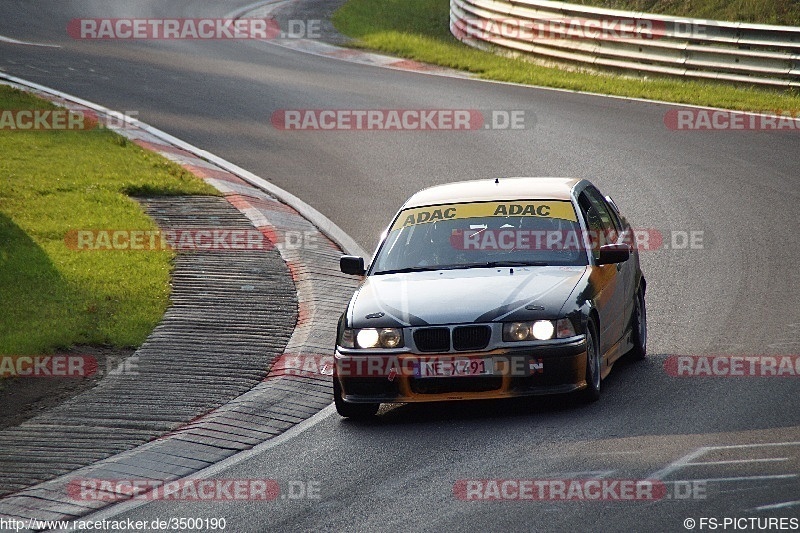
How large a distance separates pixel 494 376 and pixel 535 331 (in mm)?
422

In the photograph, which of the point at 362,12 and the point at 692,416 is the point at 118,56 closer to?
the point at 362,12

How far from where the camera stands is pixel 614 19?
25.6 m

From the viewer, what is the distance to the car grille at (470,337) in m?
8.95

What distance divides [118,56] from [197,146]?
9005 mm

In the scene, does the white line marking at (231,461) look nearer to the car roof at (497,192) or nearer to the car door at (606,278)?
the car roof at (497,192)

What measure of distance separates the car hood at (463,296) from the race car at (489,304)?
10 millimetres

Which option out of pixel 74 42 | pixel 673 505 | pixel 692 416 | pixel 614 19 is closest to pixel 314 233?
pixel 692 416

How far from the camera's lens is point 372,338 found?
30.2ft

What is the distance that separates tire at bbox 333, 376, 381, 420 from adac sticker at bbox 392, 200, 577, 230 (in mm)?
1814
